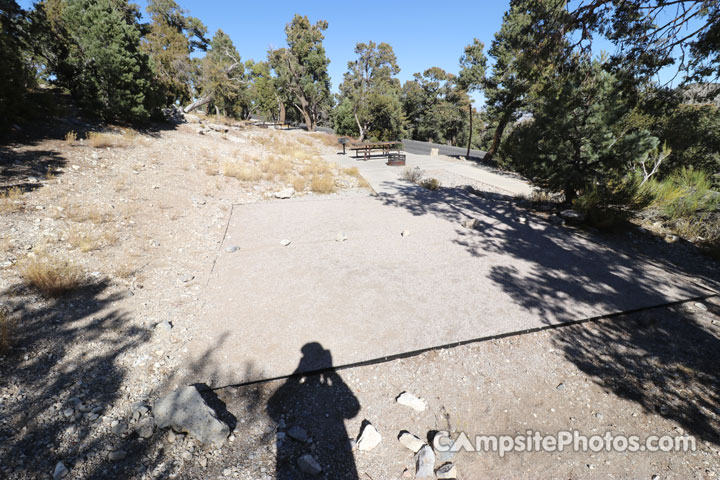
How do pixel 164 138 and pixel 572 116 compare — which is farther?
pixel 164 138

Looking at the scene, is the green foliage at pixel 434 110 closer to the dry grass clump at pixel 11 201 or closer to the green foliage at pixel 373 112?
the green foliage at pixel 373 112

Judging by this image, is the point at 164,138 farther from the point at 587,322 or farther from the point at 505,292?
the point at 587,322

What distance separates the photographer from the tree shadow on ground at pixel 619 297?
8.63 ft

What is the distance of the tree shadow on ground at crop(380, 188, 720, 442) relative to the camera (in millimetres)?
2629

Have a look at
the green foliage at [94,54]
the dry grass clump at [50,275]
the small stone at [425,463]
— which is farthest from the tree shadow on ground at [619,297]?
the green foliage at [94,54]

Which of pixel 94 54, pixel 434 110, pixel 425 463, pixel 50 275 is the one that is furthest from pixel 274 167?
pixel 434 110

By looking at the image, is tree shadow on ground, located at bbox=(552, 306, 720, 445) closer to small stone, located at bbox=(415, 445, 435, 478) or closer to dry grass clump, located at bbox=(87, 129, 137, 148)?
small stone, located at bbox=(415, 445, 435, 478)

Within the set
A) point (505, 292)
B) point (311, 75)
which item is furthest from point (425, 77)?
point (505, 292)

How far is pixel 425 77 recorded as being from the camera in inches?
1718

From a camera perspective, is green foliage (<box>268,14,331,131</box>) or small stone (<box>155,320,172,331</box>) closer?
small stone (<box>155,320,172,331</box>)

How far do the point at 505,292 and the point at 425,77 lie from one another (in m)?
48.3

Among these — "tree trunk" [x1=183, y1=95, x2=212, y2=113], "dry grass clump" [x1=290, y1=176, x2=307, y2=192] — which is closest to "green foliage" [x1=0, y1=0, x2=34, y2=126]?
"dry grass clump" [x1=290, y1=176, x2=307, y2=192]

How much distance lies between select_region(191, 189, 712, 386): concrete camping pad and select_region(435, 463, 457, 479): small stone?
1084mm

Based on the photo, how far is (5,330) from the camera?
8.59 feet
